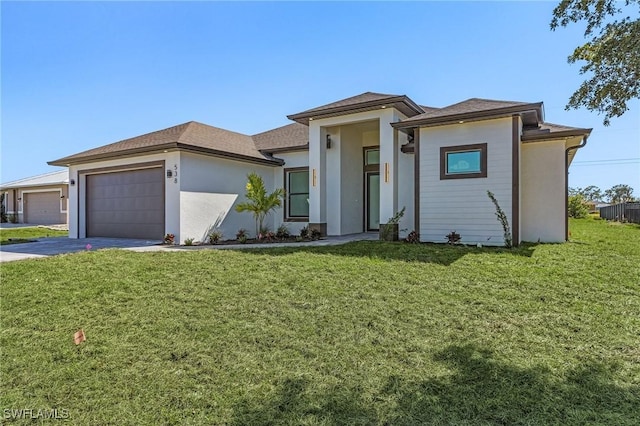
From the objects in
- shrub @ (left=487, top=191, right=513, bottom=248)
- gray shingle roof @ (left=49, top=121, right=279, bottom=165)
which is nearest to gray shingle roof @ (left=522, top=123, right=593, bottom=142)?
shrub @ (left=487, top=191, right=513, bottom=248)

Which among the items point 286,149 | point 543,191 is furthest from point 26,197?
point 543,191

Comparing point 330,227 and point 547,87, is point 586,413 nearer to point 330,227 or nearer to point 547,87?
point 330,227

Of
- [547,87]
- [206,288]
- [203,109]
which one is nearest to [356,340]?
[206,288]

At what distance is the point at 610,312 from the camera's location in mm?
4594

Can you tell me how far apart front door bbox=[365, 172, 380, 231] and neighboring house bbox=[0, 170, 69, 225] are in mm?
19136

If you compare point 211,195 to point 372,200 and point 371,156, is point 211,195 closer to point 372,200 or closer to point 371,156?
point 372,200

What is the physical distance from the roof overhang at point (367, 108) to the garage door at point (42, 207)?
64.9 feet

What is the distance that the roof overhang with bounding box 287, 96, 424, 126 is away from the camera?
10.3 metres

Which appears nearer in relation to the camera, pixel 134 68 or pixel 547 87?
pixel 547 87

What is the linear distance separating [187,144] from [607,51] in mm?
9903

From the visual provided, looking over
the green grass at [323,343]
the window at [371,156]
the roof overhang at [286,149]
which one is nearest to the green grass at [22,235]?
the green grass at [323,343]

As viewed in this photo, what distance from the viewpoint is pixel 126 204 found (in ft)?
40.9

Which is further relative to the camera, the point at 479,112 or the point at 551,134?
the point at 551,134

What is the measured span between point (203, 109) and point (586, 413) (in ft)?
59.6
